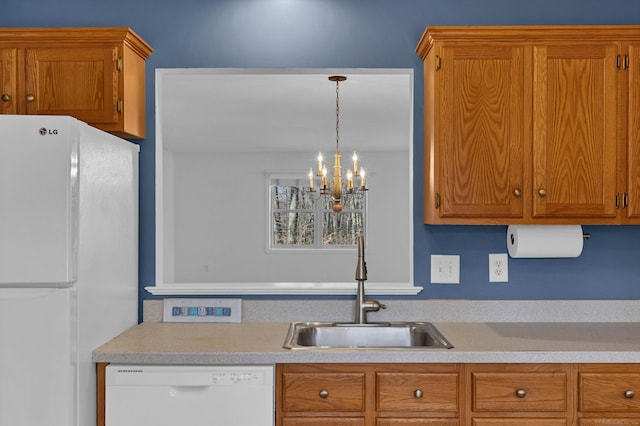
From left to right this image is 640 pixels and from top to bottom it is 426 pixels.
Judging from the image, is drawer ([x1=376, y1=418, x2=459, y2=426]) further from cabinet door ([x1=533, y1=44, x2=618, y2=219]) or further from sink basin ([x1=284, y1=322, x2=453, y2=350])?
cabinet door ([x1=533, y1=44, x2=618, y2=219])

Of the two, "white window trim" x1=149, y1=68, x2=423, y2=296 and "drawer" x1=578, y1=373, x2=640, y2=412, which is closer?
"drawer" x1=578, y1=373, x2=640, y2=412

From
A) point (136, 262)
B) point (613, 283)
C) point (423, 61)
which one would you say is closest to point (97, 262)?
point (136, 262)

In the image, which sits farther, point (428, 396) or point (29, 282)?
point (428, 396)

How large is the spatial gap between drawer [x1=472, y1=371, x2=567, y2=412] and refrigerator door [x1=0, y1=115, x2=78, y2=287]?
1407mm

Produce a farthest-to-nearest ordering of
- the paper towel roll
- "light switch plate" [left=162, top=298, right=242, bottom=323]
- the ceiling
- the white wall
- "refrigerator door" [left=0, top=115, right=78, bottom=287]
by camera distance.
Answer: the white wall
the ceiling
"light switch plate" [left=162, top=298, right=242, bottom=323]
the paper towel roll
"refrigerator door" [left=0, top=115, right=78, bottom=287]

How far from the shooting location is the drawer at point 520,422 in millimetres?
1975

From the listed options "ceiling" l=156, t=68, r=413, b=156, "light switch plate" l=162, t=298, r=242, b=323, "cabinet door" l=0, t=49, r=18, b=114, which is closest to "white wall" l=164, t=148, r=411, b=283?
"ceiling" l=156, t=68, r=413, b=156

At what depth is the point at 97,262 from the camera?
202 cm

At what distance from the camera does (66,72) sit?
2.29m

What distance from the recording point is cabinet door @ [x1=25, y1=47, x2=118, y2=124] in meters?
2.28

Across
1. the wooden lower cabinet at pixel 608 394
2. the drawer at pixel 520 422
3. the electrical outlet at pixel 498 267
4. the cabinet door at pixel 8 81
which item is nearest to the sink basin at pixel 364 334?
the electrical outlet at pixel 498 267

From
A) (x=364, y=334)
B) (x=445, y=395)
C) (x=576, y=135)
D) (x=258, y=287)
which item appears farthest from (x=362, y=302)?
(x=576, y=135)

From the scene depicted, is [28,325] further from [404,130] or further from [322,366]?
[404,130]

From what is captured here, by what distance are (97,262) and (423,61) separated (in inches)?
62.3
